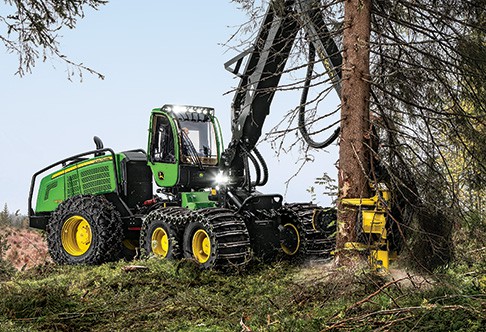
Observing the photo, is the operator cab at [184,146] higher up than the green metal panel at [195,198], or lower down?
higher up

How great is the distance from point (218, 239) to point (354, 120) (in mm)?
3384

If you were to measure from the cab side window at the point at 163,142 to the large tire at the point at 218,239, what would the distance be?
2.16m

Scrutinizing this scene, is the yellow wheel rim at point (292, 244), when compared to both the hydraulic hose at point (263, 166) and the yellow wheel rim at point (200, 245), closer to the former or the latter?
A: the hydraulic hose at point (263, 166)

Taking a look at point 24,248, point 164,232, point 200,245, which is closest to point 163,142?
point 164,232

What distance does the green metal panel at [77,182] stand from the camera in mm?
13617

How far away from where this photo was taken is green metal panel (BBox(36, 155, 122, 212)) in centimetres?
1362

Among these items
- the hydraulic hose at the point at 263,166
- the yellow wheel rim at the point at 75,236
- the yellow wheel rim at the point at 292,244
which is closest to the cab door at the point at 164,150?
the hydraulic hose at the point at 263,166

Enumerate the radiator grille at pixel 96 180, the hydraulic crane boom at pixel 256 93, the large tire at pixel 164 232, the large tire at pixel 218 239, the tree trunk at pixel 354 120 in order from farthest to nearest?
1. the radiator grille at pixel 96 180
2. the large tire at pixel 164 232
3. the hydraulic crane boom at pixel 256 93
4. the large tire at pixel 218 239
5. the tree trunk at pixel 354 120

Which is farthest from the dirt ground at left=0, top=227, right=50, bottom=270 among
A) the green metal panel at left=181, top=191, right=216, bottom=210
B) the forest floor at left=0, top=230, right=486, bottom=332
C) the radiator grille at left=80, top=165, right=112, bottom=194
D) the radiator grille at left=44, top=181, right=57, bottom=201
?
the forest floor at left=0, top=230, right=486, bottom=332

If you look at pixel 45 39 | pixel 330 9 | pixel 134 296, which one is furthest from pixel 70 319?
pixel 330 9

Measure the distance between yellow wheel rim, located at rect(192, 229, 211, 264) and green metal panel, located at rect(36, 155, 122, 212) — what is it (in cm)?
361

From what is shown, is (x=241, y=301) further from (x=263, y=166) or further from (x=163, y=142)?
(x=163, y=142)

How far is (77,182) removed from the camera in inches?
566

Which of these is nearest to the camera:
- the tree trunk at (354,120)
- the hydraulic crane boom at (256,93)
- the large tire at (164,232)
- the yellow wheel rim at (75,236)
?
the tree trunk at (354,120)
